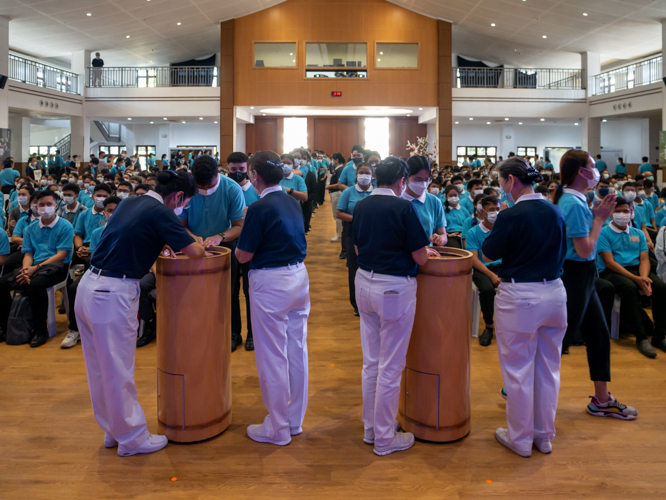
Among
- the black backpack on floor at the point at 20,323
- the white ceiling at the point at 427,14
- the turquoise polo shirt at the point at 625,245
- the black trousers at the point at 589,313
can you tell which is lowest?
the black backpack on floor at the point at 20,323

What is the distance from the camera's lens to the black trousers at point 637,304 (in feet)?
15.6

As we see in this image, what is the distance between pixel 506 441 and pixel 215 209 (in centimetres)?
256

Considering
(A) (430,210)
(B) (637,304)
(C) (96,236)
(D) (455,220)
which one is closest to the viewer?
(A) (430,210)

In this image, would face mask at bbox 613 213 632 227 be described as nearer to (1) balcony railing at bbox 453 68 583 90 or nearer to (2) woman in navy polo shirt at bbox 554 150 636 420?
(2) woman in navy polo shirt at bbox 554 150 636 420

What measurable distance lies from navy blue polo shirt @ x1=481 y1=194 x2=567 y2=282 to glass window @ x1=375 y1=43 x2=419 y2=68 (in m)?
17.9

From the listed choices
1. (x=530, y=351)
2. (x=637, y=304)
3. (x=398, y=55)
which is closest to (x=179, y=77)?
(x=398, y=55)

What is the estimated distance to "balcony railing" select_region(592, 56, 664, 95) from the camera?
17906 mm

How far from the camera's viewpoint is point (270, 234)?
9.80 feet

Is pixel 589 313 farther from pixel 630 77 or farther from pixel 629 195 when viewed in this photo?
pixel 630 77

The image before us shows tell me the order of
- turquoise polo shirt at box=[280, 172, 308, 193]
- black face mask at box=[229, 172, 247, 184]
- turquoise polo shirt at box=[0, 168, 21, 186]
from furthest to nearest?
turquoise polo shirt at box=[0, 168, 21, 186] → turquoise polo shirt at box=[280, 172, 308, 193] → black face mask at box=[229, 172, 247, 184]

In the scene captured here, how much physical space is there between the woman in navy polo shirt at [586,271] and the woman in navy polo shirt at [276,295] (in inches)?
58.9

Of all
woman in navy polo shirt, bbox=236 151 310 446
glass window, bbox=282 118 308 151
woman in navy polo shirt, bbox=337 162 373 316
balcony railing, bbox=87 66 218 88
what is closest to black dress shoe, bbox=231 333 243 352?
woman in navy polo shirt, bbox=337 162 373 316

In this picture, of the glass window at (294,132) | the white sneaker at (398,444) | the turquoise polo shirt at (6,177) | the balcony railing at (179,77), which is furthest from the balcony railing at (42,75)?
the white sneaker at (398,444)

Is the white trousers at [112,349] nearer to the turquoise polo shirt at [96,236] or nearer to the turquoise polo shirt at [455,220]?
the turquoise polo shirt at [96,236]
